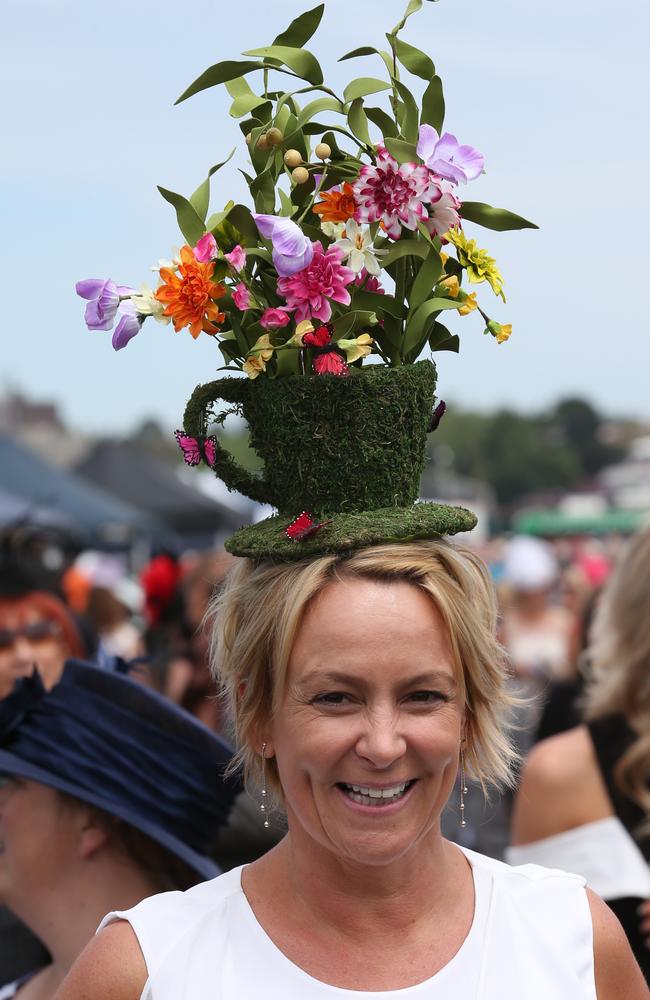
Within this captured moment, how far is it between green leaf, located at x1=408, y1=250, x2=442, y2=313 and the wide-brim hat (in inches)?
4.0

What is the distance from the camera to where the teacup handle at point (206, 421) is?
6.99ft

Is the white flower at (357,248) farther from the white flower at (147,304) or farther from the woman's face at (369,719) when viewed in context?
the woman's face at (369,719)

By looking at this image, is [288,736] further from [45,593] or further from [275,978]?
[45,593]

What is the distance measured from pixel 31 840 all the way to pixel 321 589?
104 centimetres

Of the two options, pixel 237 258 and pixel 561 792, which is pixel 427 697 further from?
pixel 561 792

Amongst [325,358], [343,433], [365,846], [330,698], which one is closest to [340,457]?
[343,433]

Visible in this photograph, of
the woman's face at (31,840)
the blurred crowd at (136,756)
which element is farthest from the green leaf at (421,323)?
the woman's face at (31,840)

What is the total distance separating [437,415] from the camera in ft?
7.30

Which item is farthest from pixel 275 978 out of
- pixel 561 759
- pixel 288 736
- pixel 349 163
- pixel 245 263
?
pixel 561 759

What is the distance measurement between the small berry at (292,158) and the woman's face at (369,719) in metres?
0.64

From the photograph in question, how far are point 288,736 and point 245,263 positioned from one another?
719mm

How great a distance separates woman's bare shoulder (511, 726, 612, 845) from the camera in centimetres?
337

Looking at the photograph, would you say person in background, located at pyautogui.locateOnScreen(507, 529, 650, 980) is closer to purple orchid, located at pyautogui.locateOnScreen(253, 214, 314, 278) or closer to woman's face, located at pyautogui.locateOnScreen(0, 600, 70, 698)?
woman's face, located at pyautogui.locateOnScreen(0, 600, 70, 698)

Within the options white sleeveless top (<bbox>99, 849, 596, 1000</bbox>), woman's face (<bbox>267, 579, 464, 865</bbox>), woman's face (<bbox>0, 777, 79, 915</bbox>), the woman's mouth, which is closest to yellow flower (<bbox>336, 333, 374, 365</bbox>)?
woman's face (<bbox>267, 579, 464, 865</bbox>)
